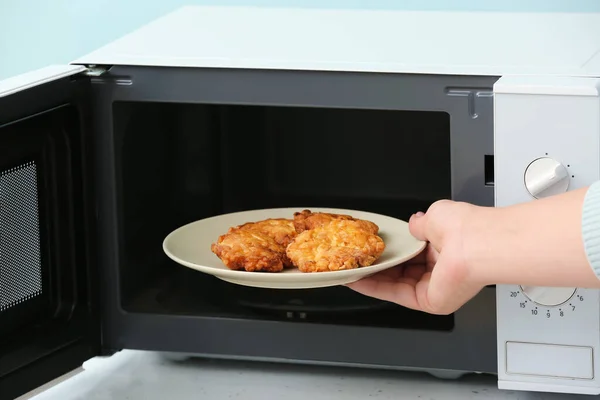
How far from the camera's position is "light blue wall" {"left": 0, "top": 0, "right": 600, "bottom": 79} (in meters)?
1.51

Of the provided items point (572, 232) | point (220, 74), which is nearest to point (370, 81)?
point (220, 74)

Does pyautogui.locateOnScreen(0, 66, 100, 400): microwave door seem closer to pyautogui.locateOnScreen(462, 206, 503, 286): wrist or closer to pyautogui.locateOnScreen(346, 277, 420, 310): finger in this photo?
pyautogui.locateOnScreen(346, 277, 420, 310): finger

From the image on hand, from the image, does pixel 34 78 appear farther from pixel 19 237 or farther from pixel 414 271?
pixel 414 271

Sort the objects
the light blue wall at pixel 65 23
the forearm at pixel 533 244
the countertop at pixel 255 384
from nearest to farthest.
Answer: the forearm at pixel 533 244, the countertop at pixel 255 384, the light blue wall at pixel 65 23

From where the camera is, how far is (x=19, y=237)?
89cm

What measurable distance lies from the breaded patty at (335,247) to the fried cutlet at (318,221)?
0.02 metres

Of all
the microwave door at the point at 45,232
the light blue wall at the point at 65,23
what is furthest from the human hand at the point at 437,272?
the light blue wall at the point at 65,23

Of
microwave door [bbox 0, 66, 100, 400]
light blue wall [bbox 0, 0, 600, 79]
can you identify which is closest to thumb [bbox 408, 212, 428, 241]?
microwave door [bbox 0, 66, 100, 400]

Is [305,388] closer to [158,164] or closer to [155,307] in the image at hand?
[155,307]

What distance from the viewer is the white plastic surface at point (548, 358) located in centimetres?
87

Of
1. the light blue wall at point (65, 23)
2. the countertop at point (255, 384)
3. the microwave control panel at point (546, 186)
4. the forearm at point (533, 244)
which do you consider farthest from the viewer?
the light blue wall at point (65, 23)

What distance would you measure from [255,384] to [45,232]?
27cm

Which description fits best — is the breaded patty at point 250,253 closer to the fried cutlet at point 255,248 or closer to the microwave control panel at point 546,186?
the fried cutlet at point 255,248

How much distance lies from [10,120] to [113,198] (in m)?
0.17
